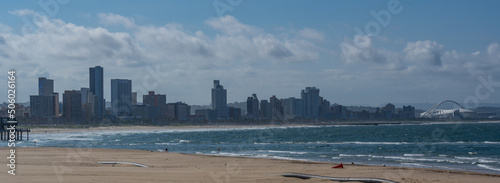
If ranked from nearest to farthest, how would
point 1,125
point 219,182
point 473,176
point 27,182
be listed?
point 27,182 < point 219,182 < point 473,176 < point 1,125

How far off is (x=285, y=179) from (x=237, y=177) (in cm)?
213

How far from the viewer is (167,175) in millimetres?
20625

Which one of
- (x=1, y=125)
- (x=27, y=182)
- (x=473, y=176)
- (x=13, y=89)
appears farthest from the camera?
(x=1, y=125)

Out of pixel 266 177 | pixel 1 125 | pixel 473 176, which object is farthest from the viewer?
pixel 1 125

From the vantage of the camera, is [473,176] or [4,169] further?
[473,176]

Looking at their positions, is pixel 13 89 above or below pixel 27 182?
above

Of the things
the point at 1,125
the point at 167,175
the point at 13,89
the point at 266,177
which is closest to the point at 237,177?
the point at 266,177

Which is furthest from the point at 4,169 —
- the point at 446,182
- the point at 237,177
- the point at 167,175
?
the point at 446,182

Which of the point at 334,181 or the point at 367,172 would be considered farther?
the point at 367,172

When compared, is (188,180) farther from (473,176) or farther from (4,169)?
(473,176)

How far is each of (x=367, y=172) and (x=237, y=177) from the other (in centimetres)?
664

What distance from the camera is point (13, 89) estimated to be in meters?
25.6

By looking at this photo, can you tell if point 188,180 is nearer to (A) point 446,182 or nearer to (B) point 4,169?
(B) point 4,169

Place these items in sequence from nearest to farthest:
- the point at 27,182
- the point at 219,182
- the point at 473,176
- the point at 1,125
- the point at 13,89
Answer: the point at 27,182 → the point at 219,182 → the point at 473,176 → the point at 13,89 → the point at 1,125
